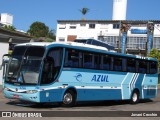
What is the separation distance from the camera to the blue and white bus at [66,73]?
1730 cm

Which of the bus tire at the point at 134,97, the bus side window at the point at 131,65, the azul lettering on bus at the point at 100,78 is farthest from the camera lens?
the bus tire at the point at 134,97

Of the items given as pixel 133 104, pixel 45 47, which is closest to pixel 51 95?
pixel 45 47

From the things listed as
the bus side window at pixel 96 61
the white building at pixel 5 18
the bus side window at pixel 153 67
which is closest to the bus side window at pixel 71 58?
the bus side window at pixel 96 61

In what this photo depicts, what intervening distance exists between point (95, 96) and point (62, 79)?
3194 mm

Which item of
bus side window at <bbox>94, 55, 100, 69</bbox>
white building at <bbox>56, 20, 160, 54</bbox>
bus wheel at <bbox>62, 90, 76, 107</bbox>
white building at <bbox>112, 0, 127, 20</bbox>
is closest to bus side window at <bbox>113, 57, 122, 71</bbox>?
bus side window at <bbox>94, 55, 100, 69</bbox>

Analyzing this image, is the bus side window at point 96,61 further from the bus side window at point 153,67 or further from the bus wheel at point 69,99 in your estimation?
the bus side window at point 153,67

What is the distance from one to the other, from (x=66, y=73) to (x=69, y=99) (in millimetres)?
1329

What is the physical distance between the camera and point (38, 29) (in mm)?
118438

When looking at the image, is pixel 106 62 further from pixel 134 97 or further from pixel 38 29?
pixel 38 29

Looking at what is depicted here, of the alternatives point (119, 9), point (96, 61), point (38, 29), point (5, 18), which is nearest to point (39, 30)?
point (38, 29)

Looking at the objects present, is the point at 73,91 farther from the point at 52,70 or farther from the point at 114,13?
the point at 114,13

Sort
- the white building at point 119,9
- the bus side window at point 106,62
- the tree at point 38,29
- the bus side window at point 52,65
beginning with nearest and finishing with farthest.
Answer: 1. the bus side window at point 52,65
2. the bus side window at point 106,62
3. the white building at point 119,9
4. the tree at point 38,29

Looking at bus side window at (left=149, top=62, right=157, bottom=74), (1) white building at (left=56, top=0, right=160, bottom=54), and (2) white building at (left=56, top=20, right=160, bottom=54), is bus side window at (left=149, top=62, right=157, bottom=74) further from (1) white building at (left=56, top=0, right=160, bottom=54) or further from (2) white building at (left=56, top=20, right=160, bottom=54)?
(2) white building at (left=56, top=20, right=160, bottom=54)

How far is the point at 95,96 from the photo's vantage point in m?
21.0
